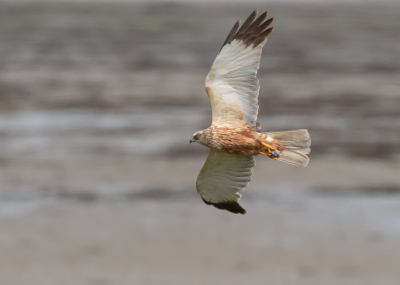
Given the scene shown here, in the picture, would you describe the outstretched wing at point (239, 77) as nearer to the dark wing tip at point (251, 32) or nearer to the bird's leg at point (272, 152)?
the dark wing tip at point (251, 32)

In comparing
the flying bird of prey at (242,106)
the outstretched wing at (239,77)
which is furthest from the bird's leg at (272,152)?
the outstretched wing at (239,77)

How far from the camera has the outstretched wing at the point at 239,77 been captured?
244 inches

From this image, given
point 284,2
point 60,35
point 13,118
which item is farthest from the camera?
point 284,2

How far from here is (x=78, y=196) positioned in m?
19.3

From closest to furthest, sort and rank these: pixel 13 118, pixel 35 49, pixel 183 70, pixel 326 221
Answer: pixel 326 221, pixel 13 118, pixel 183 70, pixel 35 49

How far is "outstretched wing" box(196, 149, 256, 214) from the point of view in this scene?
21.7 ft

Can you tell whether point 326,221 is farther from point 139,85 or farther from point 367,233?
point 139,85

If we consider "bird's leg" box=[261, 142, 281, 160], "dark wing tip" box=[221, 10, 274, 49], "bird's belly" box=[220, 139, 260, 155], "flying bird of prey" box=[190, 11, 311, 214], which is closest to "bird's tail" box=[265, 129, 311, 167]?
"flying bird of prey" box=[190, 11, 311, 214]

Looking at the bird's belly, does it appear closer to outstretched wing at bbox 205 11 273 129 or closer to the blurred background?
outstretched wing at bbox 205 11 273 129

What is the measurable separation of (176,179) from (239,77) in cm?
1484

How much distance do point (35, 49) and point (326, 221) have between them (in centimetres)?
2940

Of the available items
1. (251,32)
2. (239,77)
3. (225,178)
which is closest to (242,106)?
(239,77)

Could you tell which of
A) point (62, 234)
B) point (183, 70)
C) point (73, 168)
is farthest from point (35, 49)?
point (62, 234)

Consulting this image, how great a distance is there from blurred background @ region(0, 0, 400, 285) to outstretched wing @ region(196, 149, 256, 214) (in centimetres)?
894
